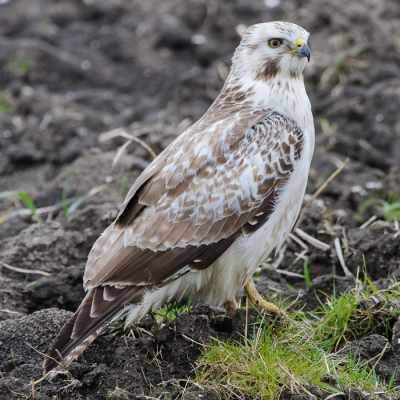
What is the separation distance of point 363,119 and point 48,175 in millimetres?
4055

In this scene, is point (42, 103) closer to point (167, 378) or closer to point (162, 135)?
point (162, 135)

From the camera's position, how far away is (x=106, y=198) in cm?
639

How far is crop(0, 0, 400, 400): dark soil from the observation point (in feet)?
13.3

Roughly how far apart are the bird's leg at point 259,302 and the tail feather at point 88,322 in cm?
86

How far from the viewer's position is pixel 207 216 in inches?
163

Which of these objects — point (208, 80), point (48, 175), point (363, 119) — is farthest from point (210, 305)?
point (208, 80)

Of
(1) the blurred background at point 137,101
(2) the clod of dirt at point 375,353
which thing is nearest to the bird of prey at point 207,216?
(2) the clod of dirt at point 375,353

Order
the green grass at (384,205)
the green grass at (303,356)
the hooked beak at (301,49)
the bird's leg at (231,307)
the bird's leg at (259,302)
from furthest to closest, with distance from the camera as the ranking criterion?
the green grass at (384,205)
the hooked beak at (301,49)
the bird's leg at (231,307)
the bird's leg at (259,302)
the green grass at (303,356)

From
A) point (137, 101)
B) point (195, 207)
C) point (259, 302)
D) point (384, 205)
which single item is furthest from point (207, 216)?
point (137, 101)

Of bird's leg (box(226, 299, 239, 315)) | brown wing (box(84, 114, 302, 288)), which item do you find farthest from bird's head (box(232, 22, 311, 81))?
bird's leg (box(226, 299, 239, 315))

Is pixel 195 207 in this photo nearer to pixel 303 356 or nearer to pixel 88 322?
A: pixel 88 322

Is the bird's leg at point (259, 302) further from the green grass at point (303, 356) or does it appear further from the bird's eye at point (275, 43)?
the bird's eye at point (275, 43)

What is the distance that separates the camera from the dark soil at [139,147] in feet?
13.3

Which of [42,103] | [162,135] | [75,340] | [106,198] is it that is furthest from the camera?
[42,103]
